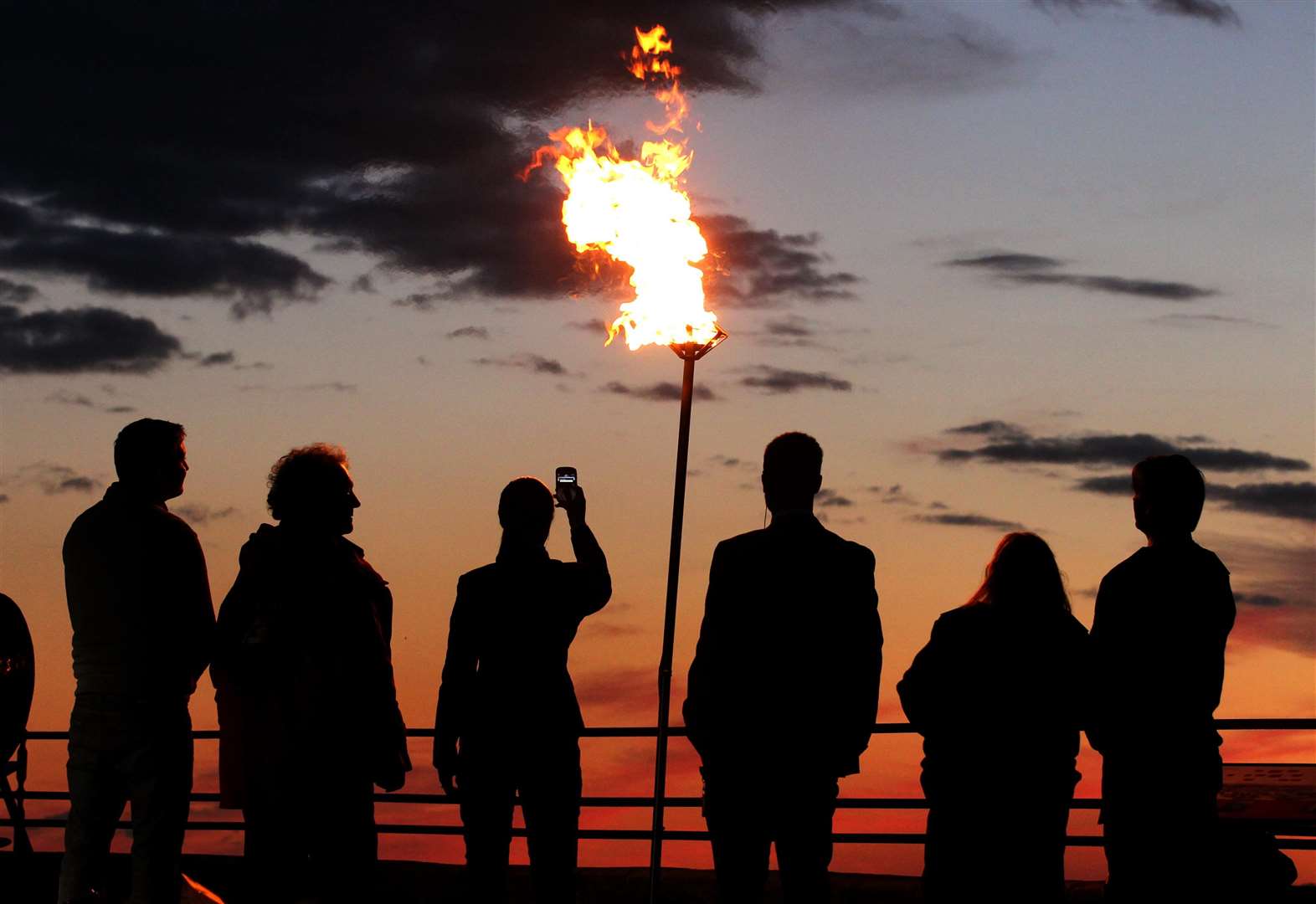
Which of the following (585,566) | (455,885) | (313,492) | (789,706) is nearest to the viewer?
(789,706)

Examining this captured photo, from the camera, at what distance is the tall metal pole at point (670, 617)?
7910 mm

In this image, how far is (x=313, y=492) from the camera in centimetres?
619

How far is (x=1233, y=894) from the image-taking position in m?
6.58

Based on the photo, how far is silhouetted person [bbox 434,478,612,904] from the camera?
6.72 metres

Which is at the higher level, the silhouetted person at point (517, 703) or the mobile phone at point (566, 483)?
the mobile phone at point (566, 483)

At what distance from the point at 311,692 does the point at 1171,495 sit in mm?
3425

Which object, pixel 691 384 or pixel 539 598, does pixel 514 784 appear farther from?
pixel 691 384

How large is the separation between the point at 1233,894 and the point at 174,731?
4441 mm

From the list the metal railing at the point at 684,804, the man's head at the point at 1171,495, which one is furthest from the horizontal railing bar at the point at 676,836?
the man's head at the point at 1171,495

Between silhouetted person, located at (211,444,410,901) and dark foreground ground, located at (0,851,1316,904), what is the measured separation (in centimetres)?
277

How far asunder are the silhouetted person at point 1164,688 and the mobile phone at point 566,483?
2.34 meters

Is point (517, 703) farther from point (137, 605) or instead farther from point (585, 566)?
point (137, 605)

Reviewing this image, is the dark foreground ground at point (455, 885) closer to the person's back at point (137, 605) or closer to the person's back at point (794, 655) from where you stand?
the person's back at point (137, 605)

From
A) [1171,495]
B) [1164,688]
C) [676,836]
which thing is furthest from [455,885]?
[1171,495]
